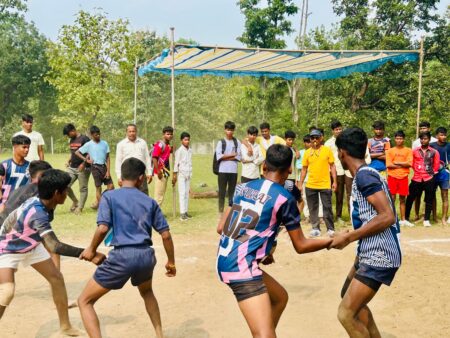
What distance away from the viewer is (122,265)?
3.56 m

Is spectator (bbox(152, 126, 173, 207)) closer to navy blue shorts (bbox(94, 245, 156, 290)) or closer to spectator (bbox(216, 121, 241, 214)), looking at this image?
spectator (bbox(216, 121, 241, 214))

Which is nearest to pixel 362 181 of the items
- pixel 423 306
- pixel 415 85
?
pixel 423 306

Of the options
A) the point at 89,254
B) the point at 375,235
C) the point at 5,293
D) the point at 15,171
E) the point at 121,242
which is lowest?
the point at 5,293

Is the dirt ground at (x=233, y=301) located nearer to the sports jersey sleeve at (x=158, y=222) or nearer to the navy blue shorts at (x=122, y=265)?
the navy blue shorts at (x=122, y=265)

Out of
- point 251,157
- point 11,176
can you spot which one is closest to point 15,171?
point 11,176

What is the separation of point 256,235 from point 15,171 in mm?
4037

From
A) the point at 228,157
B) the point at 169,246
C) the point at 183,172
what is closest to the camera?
the point at 169,246

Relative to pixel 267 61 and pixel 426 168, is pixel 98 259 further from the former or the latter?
pixel 267 61

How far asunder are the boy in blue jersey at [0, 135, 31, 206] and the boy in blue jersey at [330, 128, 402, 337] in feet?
13.9

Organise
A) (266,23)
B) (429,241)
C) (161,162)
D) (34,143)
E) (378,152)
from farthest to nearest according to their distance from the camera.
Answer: (266,23) < (161,162) < (34,143) < (378,152) < (429,241)

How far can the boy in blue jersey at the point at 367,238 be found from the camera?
3.31 meters

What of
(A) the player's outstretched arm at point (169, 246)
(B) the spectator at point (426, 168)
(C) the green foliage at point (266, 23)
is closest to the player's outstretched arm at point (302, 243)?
(A) the player's outstretched arm at point (169, 246)

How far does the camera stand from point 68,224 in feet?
32.1

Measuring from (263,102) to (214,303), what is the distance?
2098 centimetres
